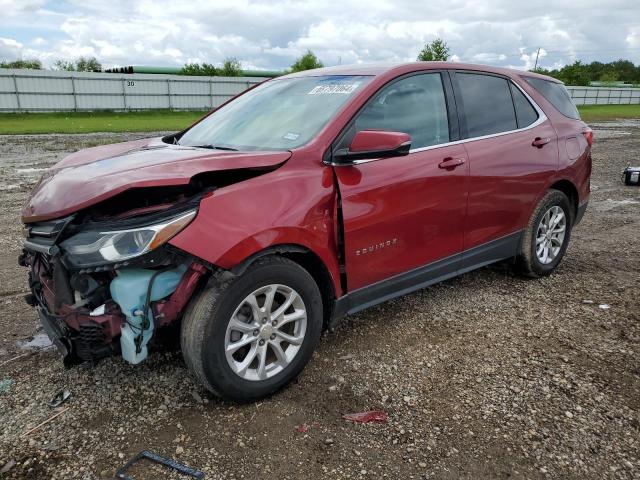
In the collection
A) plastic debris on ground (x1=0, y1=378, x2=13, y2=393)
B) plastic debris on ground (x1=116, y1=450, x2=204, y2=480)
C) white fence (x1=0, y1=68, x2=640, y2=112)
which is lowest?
plastic debris on ground (x1=116, y1=450, x2=204, y2=480)

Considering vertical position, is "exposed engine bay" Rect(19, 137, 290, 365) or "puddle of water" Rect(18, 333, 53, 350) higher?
"exposed engine bay" Rect(19, 137, 290, 365)

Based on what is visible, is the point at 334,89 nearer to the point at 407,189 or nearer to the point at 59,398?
the point at 407,189

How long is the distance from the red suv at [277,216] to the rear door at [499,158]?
0.02 m

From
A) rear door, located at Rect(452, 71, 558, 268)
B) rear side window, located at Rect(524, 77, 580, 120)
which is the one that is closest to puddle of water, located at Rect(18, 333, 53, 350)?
rear door, located at Rect(452, 71, 558, 268)

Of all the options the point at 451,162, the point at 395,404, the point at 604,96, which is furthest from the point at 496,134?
the point at 604,96

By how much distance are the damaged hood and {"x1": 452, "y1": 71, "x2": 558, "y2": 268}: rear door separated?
66.0 inches

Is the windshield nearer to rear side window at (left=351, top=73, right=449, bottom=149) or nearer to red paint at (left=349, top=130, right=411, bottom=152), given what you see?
rear side window at (left=351, top=73, right=449, bottom=149)

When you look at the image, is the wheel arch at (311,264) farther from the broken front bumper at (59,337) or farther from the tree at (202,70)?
the tree at (202,70)

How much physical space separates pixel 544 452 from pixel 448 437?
0.45m

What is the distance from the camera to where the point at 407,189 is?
333cm

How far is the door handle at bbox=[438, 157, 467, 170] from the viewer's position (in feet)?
11.7

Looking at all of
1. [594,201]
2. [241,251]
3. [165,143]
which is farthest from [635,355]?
[594,201]

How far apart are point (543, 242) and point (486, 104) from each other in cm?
145

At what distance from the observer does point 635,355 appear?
3402 mm
